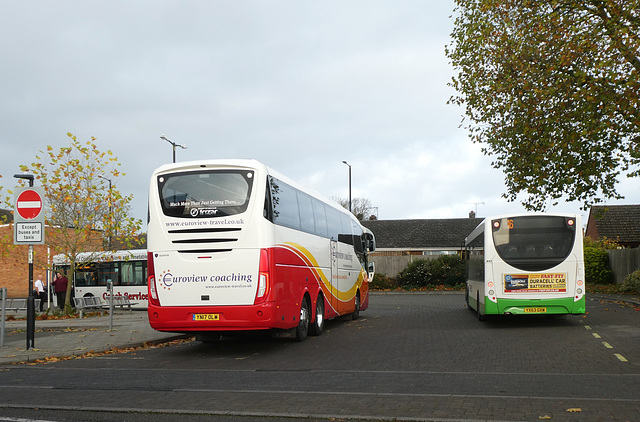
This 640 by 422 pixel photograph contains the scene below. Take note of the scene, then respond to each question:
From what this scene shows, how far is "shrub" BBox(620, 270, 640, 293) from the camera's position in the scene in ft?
99.8

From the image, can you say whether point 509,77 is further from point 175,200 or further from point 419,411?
point 419,411

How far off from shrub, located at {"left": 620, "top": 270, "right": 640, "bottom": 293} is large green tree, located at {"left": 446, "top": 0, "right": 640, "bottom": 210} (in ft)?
25.7

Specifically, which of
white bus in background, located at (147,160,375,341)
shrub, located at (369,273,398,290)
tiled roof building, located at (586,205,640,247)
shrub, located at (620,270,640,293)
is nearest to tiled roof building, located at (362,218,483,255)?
tiled roof building, located at (586,205,640,247)

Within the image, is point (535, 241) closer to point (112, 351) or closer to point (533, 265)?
point (533, 265)

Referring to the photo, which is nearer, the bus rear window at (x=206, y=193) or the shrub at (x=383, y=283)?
the bus rear window at (x=206, y=193)

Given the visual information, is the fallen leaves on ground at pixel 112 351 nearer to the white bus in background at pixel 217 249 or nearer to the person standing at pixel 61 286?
the white bus in background at pixel 217 249

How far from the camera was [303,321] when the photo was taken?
14672 mm

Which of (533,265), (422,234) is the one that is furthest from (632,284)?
A: (422,234)

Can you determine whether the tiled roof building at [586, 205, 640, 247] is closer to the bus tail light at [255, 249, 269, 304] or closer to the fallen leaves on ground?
the fallen leaves on ground

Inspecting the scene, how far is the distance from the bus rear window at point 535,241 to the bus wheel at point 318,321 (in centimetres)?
459

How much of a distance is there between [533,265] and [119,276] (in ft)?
71.2

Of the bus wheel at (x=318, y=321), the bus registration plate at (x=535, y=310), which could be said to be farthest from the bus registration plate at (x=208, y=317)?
the bus registration plate at (x=535, y=310)

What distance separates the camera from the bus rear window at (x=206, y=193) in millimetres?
12438

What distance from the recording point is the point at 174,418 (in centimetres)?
680
